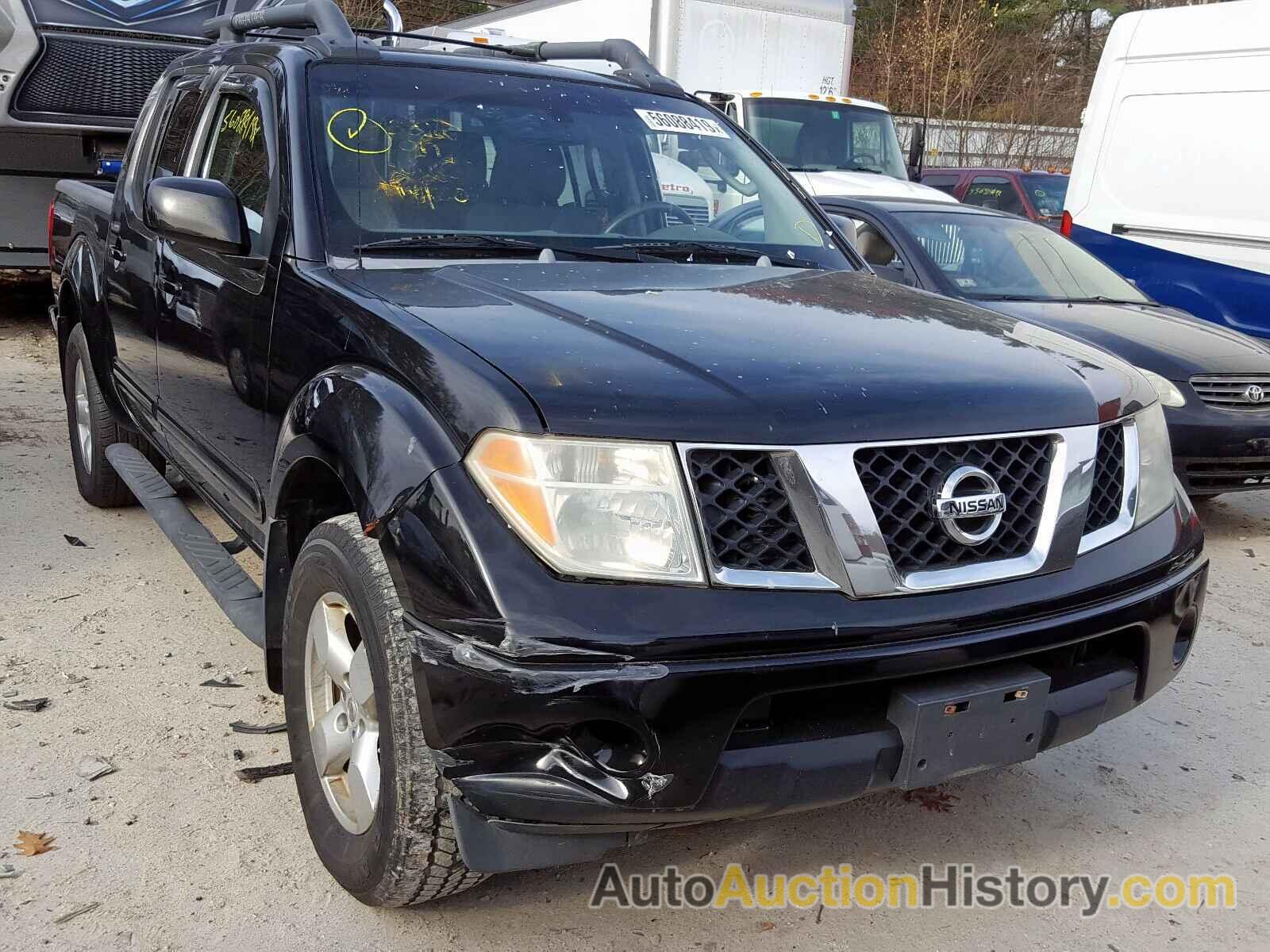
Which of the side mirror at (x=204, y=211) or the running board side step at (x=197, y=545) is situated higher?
the side mirror at (x=204, y=211)

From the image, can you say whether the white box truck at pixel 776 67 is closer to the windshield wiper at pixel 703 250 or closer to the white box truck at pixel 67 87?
the white box truck at pixel 67 87

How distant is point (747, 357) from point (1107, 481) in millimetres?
813

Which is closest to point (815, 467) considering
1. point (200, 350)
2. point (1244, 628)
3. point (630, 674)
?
point (630, 674)

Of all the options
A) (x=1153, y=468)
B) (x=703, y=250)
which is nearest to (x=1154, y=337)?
(x=703, y=250)

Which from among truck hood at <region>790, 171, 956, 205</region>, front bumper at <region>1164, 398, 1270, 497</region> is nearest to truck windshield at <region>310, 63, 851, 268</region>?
front bumper at <region>1164, 398, 1270, 497</region>

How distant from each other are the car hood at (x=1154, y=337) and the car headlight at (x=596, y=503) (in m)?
3.69

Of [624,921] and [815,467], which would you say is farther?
[624,921]

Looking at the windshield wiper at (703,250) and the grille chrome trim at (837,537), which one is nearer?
the grille chrome trim at (837,537)

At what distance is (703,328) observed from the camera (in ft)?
→ 8.48

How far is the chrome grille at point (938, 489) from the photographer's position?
2209 millimetres

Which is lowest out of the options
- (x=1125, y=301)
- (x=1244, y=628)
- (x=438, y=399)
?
(x=1244, y=628)

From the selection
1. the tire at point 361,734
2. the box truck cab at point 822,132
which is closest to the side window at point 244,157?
the tire at point 361,734

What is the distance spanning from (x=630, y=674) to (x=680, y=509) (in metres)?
0.30

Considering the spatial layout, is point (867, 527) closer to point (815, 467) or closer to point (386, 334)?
point (815, 467)
